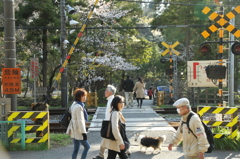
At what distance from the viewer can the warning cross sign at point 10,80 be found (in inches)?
355

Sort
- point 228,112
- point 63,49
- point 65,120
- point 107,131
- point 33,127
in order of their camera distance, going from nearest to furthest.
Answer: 1. point 107,131
2. point 65,120
3. point 33,127
4. point 228,112
5. point 63,49

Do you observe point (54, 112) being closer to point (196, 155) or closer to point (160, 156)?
point (160, 156)

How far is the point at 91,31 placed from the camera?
26.2m

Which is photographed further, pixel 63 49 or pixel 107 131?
pixel 63 49

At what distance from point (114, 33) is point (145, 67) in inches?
1010

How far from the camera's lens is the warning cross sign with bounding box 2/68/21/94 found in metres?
9.02

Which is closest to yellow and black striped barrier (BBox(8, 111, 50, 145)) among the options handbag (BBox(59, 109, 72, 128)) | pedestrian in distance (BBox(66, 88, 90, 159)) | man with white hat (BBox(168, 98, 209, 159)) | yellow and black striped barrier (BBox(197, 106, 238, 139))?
handbag (BBox(59, 109, 72, 128))

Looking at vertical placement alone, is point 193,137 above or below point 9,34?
below

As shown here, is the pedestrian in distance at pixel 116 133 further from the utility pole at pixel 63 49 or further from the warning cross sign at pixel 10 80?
the utility pole at pixel 63 49

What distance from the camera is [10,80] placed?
9.04 metres

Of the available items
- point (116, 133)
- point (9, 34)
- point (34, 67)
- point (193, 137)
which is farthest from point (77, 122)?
point (34, 67)

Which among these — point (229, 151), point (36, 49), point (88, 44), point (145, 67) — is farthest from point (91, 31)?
point (145, 67)

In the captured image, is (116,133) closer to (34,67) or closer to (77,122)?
(77,122)

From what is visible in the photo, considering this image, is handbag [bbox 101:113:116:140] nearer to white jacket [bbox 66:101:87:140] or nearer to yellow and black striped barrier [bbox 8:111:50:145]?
white jacket [bbox 66:101:87:140]
